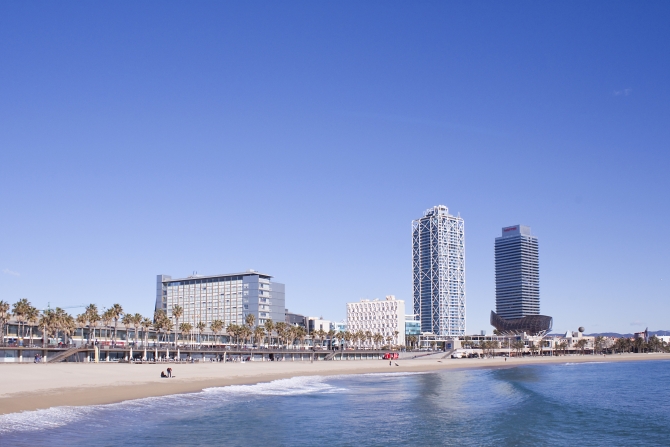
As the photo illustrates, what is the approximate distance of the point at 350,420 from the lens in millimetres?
38000

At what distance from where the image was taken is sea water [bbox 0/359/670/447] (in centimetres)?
3055

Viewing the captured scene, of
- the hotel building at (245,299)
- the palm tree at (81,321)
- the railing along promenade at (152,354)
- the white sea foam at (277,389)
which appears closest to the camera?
the white sea foam at (277,389)

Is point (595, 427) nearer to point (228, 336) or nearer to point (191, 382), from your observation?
point (191, 382)

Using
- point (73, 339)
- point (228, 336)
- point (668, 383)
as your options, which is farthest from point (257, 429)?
point (228, 336)

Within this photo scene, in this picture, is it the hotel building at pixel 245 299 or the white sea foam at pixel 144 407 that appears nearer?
the white sea foam at pixel 144 407

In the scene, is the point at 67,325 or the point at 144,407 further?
the point at 67,325

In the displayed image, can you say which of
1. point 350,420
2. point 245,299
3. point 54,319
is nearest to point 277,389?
point 350,420

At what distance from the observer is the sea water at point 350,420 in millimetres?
30547

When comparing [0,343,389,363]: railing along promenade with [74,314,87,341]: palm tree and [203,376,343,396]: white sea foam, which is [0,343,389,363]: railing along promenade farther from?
[203,376,343,396]: white sea foam

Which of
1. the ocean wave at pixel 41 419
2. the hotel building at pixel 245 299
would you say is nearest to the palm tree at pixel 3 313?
the ocean wave at pixel 41 419

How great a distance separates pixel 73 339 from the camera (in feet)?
357

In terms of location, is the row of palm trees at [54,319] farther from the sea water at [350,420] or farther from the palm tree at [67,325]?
the sea water at [350,420]

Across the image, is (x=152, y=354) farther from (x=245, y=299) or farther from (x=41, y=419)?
(x=245, y=299)

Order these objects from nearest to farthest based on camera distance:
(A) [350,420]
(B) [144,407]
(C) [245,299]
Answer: (A) [350,420], (B) [144,407], (C) [245,299]
